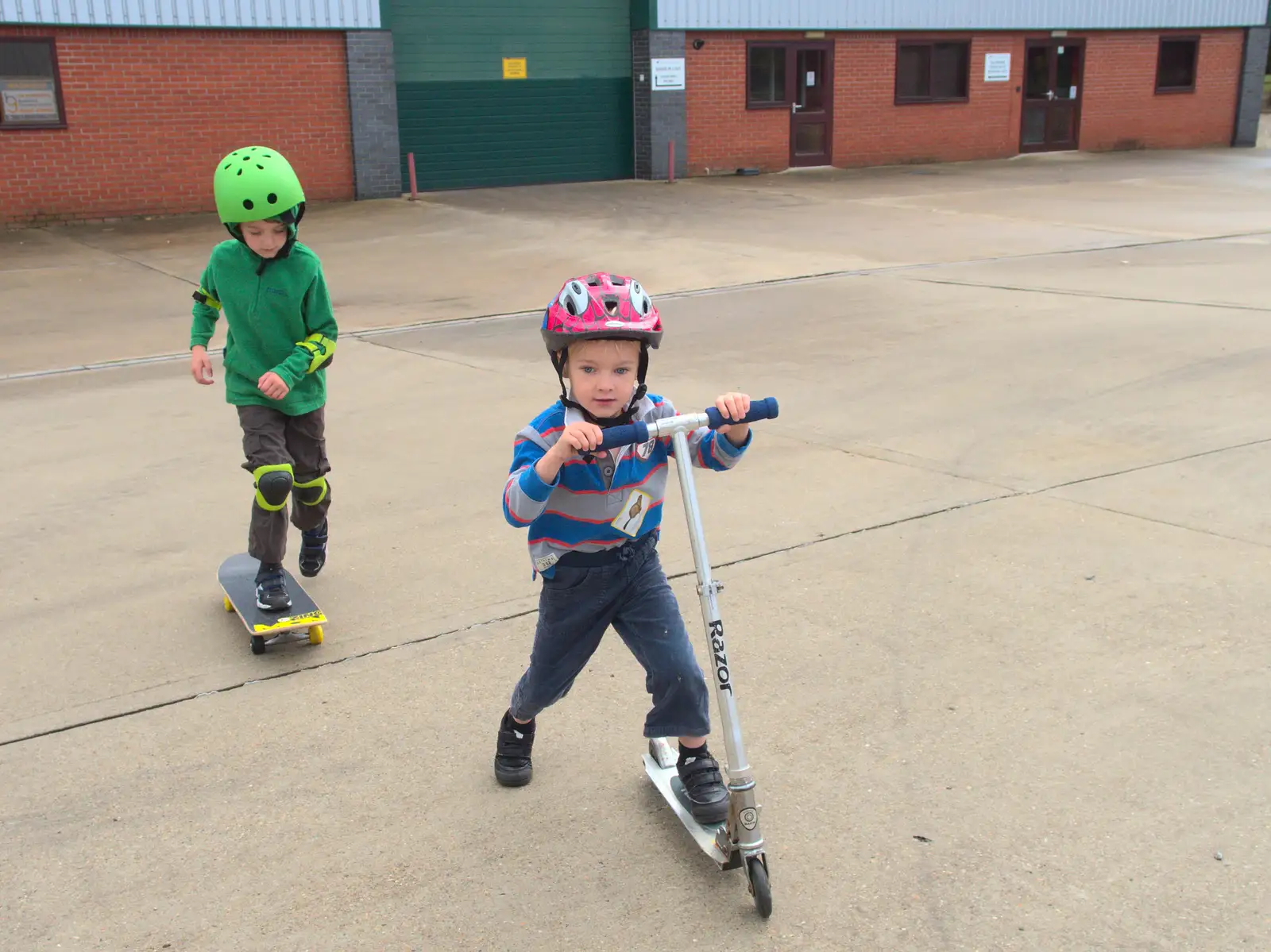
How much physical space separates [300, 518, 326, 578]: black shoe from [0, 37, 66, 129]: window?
15.1 m

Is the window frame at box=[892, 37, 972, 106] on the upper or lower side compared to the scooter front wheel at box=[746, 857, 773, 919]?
upper

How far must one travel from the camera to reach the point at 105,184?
59.6 ft

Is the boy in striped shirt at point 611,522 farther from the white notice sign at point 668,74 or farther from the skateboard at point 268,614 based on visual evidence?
the white notice sign at point 668,74

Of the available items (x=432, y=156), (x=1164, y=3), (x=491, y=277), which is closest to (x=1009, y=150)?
(x=1164, y=3)

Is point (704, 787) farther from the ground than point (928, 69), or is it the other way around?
point (928, 69)

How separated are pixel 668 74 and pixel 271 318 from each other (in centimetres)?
1922

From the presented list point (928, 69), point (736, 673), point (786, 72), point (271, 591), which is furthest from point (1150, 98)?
point (271, 591)

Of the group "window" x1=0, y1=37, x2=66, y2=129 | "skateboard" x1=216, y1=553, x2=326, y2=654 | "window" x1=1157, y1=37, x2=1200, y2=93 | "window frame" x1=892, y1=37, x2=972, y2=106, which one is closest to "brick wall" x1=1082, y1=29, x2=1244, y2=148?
"window" x1=1157, y1=37, x2=1200, y2=93

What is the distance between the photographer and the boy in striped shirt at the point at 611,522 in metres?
2.94

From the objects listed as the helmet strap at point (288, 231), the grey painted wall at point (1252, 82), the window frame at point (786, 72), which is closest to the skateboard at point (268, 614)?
the helmet strap at point (288, 231)

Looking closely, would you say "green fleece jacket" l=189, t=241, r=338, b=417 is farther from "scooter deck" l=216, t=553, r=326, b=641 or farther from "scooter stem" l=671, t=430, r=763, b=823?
"scooter stem" l=671, t=430, r=763, b=823

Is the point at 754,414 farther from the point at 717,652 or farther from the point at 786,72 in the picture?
the point at 786,72

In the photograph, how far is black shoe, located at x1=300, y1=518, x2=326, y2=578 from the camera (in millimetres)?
5016

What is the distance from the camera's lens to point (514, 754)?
3545mm
